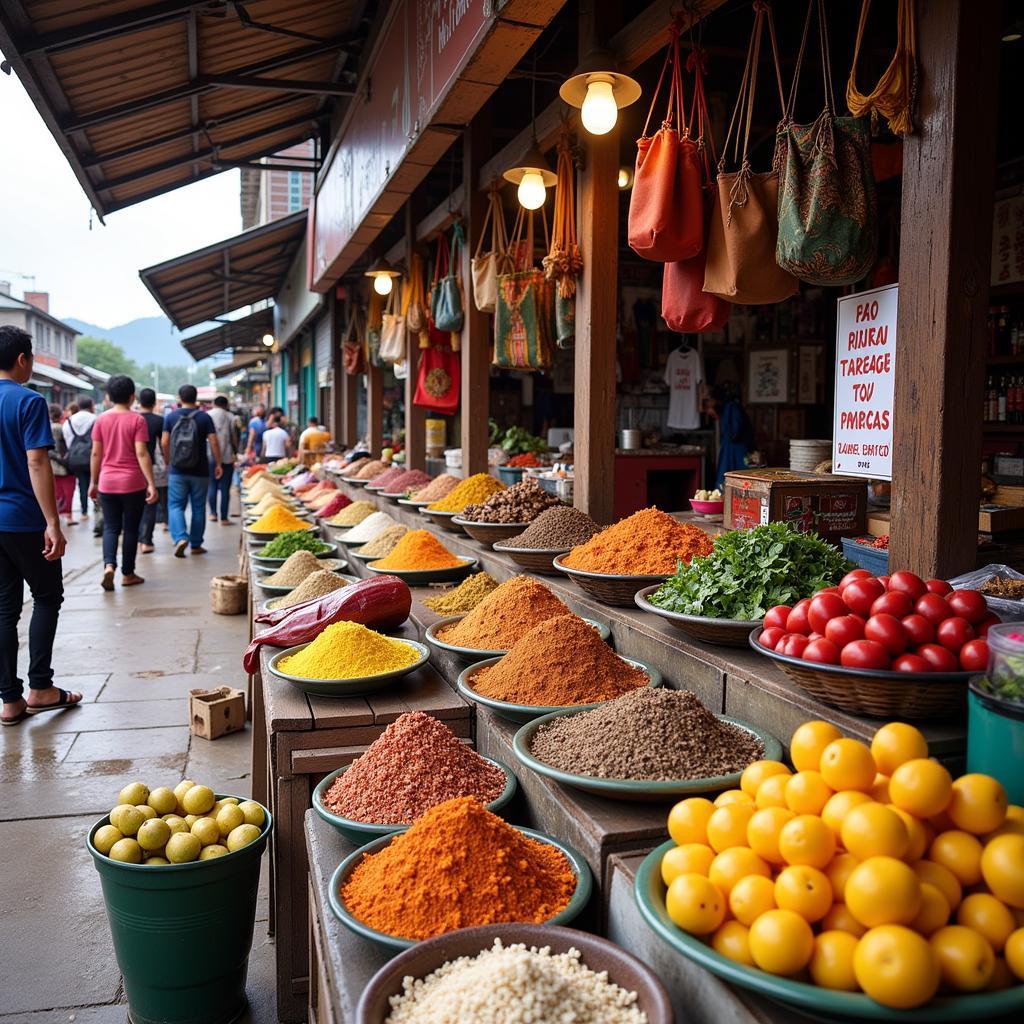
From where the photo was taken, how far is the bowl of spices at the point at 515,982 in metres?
1.43

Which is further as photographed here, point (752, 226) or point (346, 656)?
point (752, 226)

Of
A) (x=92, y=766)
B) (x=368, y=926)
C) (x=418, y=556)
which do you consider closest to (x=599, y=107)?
(x=418, y=556)

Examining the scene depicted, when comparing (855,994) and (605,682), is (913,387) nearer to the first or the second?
(605,682)

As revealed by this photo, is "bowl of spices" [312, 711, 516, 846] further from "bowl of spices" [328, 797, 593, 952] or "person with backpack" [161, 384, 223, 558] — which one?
"person with backpack" [161, 384, 223, 558]

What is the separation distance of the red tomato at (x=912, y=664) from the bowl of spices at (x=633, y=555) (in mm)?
1268

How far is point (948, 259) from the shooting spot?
242cm

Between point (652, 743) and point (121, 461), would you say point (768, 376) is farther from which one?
point (652, 743)

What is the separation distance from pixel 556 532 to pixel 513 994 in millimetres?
2847

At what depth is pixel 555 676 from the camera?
2.62 m

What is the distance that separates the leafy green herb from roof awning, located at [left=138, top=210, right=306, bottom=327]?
40.3 ft

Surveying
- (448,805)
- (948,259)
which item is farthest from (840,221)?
(448,805)

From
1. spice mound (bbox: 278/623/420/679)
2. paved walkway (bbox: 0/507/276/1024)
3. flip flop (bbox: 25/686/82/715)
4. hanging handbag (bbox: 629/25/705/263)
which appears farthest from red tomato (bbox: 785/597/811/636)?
flip flop (bbox: 25/686/82/715)

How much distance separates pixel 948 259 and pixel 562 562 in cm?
184

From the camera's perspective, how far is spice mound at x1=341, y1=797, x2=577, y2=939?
1732 millimetres
